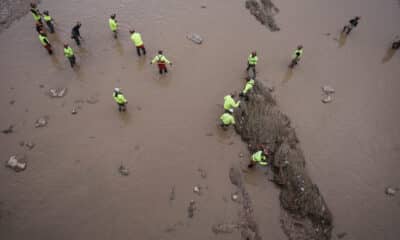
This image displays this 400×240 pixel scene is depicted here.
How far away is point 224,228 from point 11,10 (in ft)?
62.5

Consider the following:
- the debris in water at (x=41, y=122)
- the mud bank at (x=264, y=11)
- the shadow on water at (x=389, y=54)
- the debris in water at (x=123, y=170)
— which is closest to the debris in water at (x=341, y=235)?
the debris in water at (x=123, y=170)

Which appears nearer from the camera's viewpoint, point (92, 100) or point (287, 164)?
point (287, 164)

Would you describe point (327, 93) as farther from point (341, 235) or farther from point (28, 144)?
point (28, 144)

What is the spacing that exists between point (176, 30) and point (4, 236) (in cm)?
1295

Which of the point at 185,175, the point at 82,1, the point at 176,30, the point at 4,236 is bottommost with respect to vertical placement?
the point at 4,236

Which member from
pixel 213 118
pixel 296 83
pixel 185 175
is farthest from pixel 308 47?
pixel 185 175

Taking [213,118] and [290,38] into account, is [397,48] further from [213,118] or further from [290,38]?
[213,118]

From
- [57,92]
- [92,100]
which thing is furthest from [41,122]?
[92,100]

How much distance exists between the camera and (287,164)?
9.24 m

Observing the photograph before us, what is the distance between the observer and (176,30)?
14.9 meters

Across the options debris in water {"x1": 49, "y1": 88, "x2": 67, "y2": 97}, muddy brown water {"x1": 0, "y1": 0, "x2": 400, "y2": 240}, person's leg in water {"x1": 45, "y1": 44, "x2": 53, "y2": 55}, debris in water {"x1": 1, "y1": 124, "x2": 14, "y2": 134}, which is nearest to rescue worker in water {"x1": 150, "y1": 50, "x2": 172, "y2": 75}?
muddy brown water {"x1": 0, "y1": 0, "x2": 400, "y2": 240}

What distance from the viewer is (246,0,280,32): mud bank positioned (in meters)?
15.3

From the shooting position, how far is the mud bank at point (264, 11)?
15.3m

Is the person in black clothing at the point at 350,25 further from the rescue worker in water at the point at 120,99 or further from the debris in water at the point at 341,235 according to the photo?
the rescue worker in water at the point at 120,99
